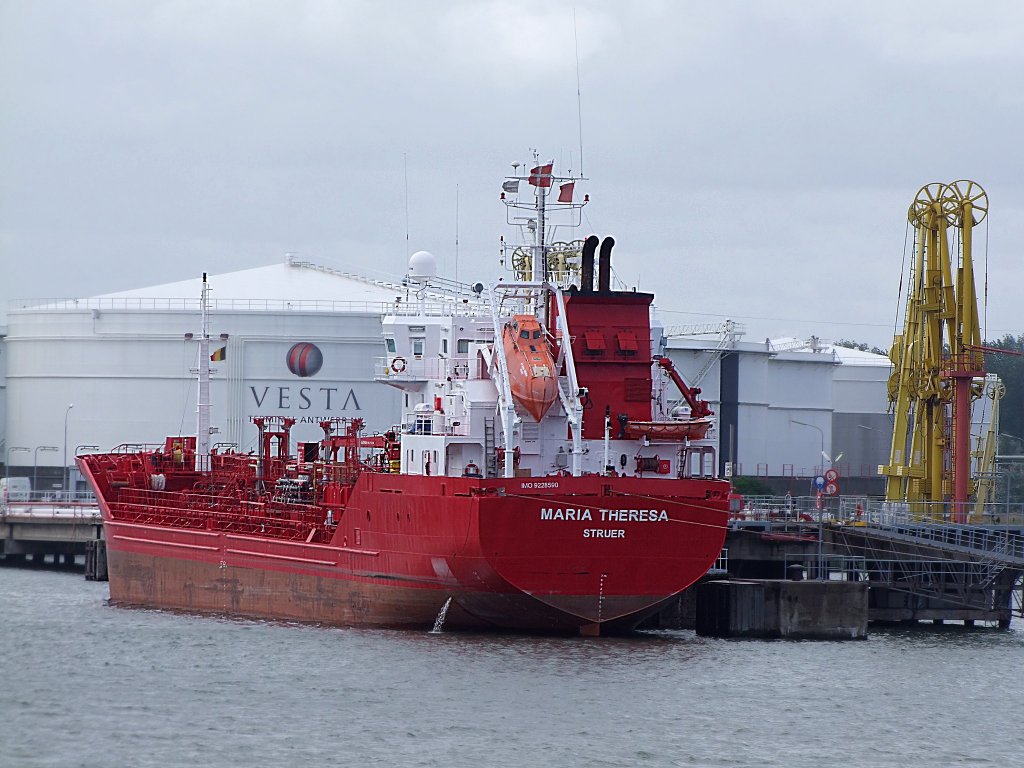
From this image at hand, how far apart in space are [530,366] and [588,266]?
3.40 meters

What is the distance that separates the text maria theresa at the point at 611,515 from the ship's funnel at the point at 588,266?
588 cm

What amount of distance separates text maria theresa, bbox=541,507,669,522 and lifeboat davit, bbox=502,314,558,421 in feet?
8.67

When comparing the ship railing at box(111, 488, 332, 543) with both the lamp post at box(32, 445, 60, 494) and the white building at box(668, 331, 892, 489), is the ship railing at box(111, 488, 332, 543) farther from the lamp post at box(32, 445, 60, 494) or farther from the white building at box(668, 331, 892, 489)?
the white building at box(668, 331, 892, 489)

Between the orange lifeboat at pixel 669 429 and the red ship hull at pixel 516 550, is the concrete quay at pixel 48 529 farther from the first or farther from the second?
the orange lifeboat at pixel 669 429

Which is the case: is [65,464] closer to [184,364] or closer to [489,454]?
[184,364]

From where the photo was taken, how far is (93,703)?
33688mm

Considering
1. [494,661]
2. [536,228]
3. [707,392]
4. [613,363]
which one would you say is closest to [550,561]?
[494,661]

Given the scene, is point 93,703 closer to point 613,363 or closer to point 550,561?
point 550,561

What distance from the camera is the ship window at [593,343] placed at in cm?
4184

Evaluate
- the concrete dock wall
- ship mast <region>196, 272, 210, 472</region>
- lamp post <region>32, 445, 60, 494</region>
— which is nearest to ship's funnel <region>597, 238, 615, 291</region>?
the concrete dock wall

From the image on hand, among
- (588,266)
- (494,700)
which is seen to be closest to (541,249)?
(588,266)

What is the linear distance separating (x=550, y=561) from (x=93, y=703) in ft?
32.0

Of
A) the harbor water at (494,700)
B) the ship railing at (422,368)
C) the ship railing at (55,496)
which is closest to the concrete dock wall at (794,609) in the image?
the harbor water at (494,700)

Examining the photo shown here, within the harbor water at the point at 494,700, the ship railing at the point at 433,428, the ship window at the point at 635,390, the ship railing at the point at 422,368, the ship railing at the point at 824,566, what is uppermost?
the ship railing at the point at 422,368
